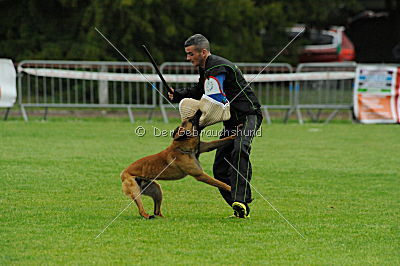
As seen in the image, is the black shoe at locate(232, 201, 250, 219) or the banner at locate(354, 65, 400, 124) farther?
the banner at locate(354, 65, 400, 124)

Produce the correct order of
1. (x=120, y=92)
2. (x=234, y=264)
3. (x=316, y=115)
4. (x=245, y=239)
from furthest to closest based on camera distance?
(x=316, y=115) → (x=120, y=92) → (x=245, y=239) → (x=234, y=264)

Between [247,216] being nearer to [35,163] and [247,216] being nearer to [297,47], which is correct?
[35,163]

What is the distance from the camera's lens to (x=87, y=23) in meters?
20.7

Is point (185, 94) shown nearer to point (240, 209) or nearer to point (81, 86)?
point (240, 209)

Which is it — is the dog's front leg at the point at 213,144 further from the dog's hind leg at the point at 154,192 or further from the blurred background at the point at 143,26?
the blurred background at the point at 143,26

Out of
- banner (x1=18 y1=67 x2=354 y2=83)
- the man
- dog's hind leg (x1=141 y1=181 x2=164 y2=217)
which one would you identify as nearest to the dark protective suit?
the man

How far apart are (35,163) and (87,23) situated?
10.9m

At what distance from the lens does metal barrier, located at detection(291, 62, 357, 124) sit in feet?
55.7

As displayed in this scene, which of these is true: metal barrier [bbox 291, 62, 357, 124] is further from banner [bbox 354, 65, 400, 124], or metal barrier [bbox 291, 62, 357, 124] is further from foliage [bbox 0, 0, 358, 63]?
foliage [bbox 0, 0, 358, 63]

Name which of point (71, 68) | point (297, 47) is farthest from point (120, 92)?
point (297, 47)

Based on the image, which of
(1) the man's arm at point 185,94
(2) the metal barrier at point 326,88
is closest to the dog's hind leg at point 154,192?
(1) the man's arm at point 185,94

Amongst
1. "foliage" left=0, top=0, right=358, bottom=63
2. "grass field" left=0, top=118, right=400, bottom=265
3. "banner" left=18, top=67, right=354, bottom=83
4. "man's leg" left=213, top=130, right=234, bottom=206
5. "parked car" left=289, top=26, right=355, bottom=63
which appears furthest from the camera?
"parked car" left=289, top=26, right=355, bottom=63

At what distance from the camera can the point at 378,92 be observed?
16.9 m

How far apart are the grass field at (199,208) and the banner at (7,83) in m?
3.00
